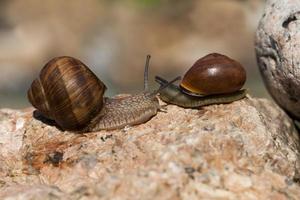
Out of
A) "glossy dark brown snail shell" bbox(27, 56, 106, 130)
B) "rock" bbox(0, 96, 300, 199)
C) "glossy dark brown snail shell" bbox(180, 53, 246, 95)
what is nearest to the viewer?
"rock" bbox(0, 96, 300, 199)

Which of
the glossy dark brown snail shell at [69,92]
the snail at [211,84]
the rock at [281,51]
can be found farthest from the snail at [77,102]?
the rock at [281,51]

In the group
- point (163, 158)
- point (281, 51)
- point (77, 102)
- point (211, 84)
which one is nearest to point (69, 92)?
point (77, 102)

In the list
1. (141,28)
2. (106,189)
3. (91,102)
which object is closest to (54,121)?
(91,102)

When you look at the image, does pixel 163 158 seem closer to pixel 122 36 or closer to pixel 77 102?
pixel 77 102

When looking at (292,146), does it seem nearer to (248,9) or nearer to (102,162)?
(102,162)

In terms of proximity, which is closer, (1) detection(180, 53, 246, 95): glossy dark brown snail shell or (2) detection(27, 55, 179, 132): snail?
(2) detection(27, 55, 179, 132): snail

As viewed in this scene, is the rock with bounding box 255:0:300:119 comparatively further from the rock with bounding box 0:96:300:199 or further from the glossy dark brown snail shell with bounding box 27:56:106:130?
the glossy dark brown snail shell with bounding box 27:56:106:130

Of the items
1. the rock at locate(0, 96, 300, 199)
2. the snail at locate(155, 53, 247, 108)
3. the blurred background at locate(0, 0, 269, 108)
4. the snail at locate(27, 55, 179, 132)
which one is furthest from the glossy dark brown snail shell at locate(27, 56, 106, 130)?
the blurred background at locate(0, 0, 269, 108)
